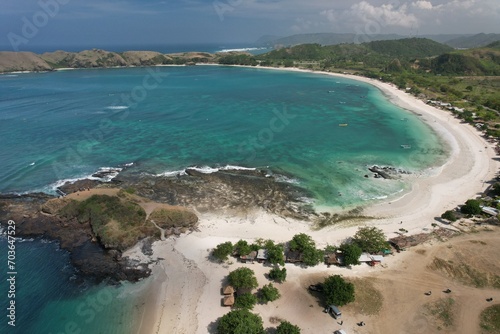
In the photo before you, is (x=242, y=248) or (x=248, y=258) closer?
(x=248, y=258)

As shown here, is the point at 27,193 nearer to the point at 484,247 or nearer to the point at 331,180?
the point at 331,180

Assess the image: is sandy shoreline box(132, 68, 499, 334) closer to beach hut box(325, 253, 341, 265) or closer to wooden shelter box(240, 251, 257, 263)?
wooden shelter box(240, 251, 257, 263)

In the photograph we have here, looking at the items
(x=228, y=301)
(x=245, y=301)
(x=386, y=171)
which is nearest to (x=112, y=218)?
(x=228, y=301)

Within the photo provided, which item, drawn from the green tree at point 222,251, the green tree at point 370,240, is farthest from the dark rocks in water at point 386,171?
the green tree at point 222,251

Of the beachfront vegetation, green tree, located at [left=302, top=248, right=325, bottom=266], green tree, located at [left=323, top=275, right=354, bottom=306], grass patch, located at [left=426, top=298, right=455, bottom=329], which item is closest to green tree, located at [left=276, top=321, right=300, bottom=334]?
green tree, located at [left=323, top=275, right=354, bottom=306]

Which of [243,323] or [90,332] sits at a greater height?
[243,323]

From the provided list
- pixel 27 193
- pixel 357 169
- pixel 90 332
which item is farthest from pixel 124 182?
pixel 357 169

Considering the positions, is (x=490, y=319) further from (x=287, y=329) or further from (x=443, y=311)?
(x=287, y=329)
